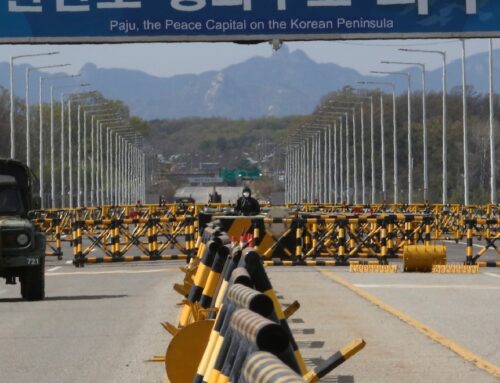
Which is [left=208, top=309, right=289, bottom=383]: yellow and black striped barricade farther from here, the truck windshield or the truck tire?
the truck windshield

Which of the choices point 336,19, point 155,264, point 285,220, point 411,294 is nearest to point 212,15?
point 336,19

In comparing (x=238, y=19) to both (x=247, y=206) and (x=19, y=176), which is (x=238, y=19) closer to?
(x=19, y=176)

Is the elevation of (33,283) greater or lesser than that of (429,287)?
greater

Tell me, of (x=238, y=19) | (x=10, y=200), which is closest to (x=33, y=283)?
(x=10, y=200)

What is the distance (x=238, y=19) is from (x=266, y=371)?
1786cm

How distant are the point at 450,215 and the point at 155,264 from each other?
79.8 ft

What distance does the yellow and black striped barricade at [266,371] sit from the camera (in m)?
5.85

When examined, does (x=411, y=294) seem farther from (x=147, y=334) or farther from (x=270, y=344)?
(x=270, y=344)

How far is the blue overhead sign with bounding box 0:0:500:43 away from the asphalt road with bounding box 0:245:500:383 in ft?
13.2

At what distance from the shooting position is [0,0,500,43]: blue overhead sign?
23578 millimetres

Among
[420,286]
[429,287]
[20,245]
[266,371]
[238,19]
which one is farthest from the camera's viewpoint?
[420,286]

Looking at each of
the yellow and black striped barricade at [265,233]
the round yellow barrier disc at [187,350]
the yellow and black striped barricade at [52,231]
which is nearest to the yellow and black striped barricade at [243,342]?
the round yellow barrier disc at [187,350]

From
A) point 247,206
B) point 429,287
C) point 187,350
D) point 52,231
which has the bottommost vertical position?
point 429,287

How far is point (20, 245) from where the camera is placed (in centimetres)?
2267
